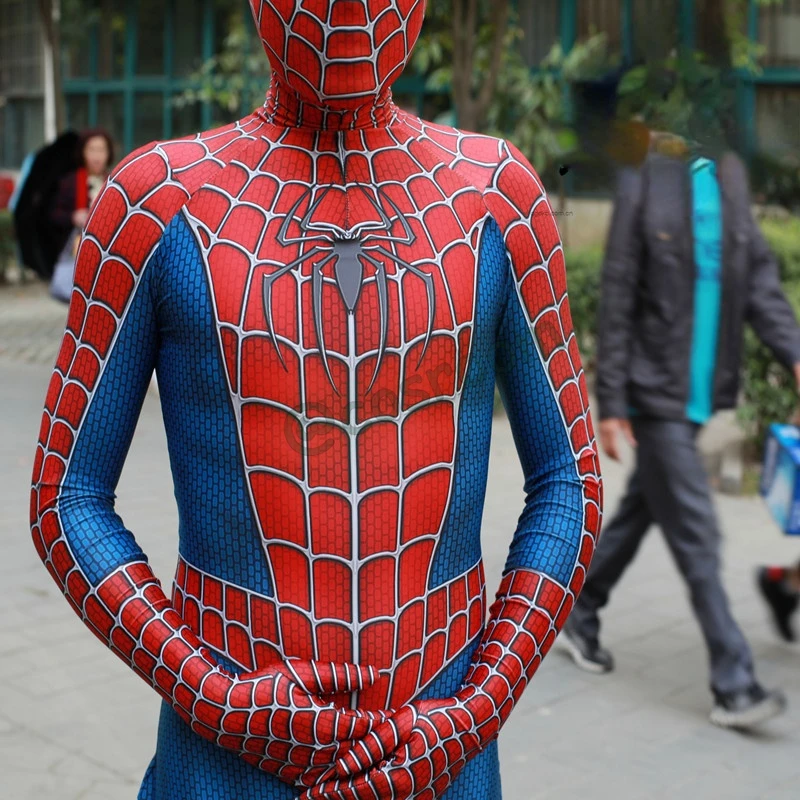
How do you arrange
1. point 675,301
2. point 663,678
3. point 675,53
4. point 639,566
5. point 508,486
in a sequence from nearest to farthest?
point 675,53
point 675,301
point 663,678
point 639,566
point 508,486

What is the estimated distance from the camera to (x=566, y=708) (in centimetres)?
468

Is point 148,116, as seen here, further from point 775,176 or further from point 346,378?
point 346,378

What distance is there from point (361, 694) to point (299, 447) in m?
0.30

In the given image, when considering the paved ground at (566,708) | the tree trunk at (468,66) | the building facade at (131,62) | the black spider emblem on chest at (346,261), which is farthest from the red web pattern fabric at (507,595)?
the building facade at (131,62)

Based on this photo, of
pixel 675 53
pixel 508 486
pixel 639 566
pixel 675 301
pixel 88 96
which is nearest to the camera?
pixel 675 53

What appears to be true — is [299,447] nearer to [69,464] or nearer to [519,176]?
[69,464]

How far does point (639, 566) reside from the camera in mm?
6379

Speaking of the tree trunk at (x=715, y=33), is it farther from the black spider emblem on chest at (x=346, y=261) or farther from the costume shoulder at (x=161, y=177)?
the costume shoulder at (x=161, y=177)

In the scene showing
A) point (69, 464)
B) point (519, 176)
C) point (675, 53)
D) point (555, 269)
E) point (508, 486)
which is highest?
point (675, 53)

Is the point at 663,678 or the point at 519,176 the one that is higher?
the point at 519,176

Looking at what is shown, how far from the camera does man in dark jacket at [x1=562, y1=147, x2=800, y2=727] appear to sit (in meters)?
4.46

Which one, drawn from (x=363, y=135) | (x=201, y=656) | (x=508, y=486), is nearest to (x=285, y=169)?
(x=363, y=135)

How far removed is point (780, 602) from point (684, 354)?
A: 1245mm

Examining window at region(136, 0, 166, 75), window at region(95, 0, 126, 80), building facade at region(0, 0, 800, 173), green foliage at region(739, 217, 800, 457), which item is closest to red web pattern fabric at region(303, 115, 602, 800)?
green foliage at region(739, 217, 800, 457)
